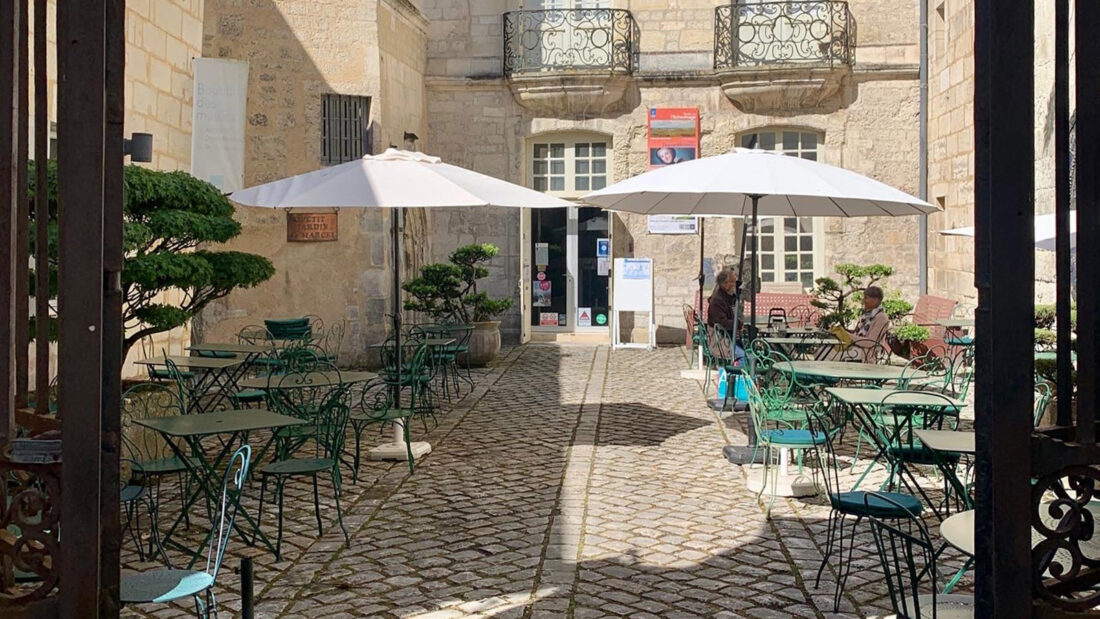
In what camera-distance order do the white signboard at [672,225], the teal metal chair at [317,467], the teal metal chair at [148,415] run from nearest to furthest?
the teal metal chair at [317,467] → the teal metal chair at [148,415] → the white signboard at [672,225]

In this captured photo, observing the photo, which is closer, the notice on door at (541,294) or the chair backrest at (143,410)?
the chair backrest at (143,410)

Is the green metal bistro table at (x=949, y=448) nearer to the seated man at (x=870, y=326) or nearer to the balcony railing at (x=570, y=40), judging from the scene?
the seated man at (x=870, y=326)

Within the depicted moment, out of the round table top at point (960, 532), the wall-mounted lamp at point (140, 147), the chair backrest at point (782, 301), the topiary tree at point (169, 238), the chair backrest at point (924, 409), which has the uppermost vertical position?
the wall-mounted lamp at point (140, 147)

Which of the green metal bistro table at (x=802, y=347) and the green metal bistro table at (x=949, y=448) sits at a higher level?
the green metal bistro table at (x=802, y=347)

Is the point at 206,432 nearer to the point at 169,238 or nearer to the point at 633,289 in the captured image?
the point at 169,238

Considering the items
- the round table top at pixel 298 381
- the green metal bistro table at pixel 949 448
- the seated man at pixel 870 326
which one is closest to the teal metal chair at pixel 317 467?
the round table top at pixel 298 381

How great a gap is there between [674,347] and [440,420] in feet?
23.8

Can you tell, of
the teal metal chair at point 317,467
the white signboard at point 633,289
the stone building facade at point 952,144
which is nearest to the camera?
the teal metal chair at point 317,467

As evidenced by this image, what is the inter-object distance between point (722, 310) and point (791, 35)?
7.17 metres

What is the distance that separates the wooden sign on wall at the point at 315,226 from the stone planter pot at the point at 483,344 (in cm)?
214

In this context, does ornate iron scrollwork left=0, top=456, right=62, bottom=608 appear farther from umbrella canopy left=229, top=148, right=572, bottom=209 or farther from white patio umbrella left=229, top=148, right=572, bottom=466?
umbrella canopy left=229, top=148, right=572, bottom=209

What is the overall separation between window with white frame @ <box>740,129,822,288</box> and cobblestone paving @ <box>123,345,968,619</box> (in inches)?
319

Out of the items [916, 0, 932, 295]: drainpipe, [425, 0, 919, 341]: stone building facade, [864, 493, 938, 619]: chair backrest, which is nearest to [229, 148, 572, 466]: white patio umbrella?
[864, 493, 938, 619]: chair backrest

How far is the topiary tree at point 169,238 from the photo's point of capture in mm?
6234
